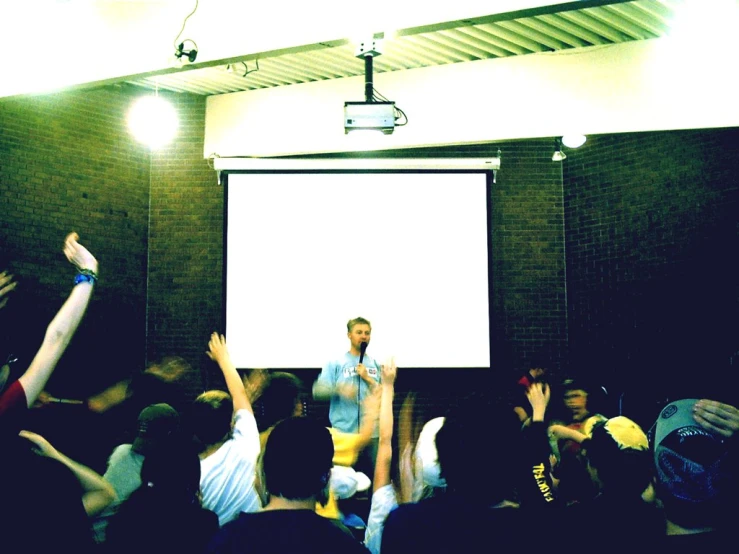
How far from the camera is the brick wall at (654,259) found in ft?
22.0

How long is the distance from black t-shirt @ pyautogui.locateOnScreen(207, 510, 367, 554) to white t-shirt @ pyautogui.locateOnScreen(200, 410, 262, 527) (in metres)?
0.86

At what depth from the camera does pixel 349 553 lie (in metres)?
1.71

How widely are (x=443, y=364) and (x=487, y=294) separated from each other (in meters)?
0.80

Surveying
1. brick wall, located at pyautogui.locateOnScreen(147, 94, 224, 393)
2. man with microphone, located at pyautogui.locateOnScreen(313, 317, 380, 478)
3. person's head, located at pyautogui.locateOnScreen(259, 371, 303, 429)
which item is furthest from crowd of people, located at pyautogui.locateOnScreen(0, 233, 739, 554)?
brick wall, located at pyautogui.locateOnScreen(147, 94, 224, 393)

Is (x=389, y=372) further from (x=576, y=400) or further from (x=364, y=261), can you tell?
(x=364, y=261)

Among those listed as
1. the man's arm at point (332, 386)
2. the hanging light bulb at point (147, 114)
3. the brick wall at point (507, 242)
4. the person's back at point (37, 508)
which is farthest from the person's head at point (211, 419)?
the hanging light bulb at point (147, 114)

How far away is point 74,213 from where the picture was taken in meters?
7.07

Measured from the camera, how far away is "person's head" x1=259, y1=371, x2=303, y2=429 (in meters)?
2.88

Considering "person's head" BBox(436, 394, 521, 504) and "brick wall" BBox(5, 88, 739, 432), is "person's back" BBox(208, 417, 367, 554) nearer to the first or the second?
"person's head" BBox(436, 394, 521, 504)

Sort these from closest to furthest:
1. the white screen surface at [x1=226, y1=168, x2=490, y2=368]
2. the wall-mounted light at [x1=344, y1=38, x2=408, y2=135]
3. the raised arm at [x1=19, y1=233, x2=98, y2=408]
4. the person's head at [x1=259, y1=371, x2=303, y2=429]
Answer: the raised arm at [x1=19, y1=233, x2=98, y2=408]
the person's head at [x1=259, y1=371, x2=303, y2=429]
the wall-mounted light at [x1=344, y1=38, x2=408, y2=135]
the white screen surface at [x1=226, y1=168, x2=490, y2=368]

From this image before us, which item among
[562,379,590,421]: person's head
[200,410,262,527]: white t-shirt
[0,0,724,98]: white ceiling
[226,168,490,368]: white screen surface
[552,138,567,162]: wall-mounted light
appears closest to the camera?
[200,410,262,527]: white t-shirt

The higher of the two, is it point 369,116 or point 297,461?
point 369,116

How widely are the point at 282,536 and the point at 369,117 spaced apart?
13.8 feet

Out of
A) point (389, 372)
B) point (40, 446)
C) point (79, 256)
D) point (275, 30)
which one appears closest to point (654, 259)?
point (275, 30)
